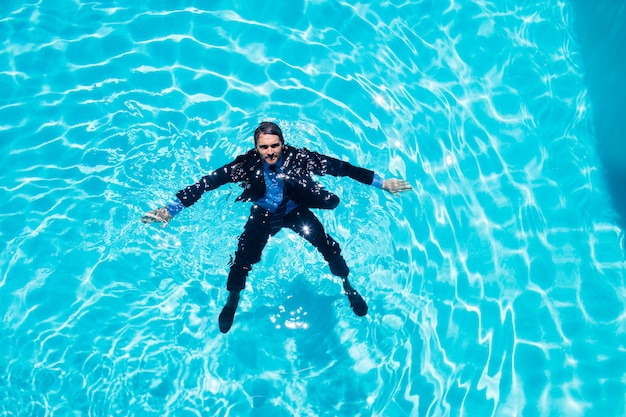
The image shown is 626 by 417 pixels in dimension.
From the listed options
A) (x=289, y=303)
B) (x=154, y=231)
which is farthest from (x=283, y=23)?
(x=289, y=303)

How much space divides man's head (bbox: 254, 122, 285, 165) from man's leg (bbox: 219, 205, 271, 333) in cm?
60

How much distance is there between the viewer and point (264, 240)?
5.67m

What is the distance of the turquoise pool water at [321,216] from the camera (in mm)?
5844

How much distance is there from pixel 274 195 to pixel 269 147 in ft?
1.74

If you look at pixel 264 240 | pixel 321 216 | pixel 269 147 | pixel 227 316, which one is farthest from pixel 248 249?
pixel 321 216

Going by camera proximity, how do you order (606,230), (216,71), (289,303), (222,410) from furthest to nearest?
(216,71) < (606,230) < (289,303) < (222,410)

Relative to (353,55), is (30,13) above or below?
below

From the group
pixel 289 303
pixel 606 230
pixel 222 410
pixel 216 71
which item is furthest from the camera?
pixel 216 71

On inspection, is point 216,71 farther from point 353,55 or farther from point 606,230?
point 606,230

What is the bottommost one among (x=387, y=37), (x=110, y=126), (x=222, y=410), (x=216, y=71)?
(x=222, y=410)

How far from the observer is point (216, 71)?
7.14 metres

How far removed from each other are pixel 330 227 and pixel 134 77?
302 cm

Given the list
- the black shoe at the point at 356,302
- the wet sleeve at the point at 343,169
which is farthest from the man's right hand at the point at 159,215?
the black shoe at the point at 356,302

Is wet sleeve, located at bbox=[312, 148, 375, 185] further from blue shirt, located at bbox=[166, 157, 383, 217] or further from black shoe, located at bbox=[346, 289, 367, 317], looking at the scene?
black shoe, located at bbox=[346, 289, 367, 317]
